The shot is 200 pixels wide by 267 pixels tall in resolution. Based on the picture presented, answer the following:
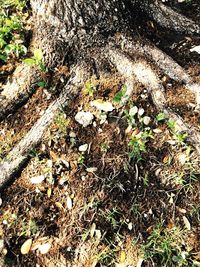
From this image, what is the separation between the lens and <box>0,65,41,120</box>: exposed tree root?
10.9 feet

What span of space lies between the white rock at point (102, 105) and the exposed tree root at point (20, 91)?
0.58m

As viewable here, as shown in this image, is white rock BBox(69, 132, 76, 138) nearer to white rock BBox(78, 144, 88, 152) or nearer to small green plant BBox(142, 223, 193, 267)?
white rock BBox(78, 144, 88, 152)

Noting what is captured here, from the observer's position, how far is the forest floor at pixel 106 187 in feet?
9.09

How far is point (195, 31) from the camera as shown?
357 centimetres

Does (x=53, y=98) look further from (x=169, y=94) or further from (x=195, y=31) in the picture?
(x=195, y=31)

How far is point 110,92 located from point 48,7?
91 centimetres

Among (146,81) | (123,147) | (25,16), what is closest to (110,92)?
(146,81)

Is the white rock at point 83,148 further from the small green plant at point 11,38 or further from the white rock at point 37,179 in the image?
A: the small green plant at point 11,38

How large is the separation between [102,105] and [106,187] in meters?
0.74

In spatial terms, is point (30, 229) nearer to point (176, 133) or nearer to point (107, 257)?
point (107, 257)

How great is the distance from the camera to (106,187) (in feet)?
9.59

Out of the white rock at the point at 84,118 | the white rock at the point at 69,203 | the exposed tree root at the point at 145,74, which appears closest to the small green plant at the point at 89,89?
the white rock at the point at 84,118

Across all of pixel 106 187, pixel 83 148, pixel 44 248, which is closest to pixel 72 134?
pixel 83 148

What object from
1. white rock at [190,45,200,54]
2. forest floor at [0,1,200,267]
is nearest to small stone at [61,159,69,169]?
forest floor at [0,1,200,267]
